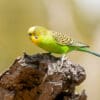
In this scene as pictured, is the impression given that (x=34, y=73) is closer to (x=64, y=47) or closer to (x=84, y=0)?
(x=64, y=47)

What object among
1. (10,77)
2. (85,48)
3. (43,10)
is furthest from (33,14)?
(10,77)

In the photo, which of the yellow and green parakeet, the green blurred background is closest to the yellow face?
the yellow and green parakeet

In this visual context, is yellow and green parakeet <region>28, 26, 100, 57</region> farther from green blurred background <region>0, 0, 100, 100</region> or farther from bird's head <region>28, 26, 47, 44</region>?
green blurred background <region>0, 0, 100, 100</region>

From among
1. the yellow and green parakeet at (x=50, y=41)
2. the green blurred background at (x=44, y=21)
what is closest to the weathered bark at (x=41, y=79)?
the yellow and green parakeet at (x=50, y=41)

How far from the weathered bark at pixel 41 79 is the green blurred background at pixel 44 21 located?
102 cm

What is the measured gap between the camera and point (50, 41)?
1.05 m

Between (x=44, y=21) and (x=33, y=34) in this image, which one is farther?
(x=44, y=21)

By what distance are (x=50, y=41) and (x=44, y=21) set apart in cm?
98

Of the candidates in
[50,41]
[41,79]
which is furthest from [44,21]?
[41,79]

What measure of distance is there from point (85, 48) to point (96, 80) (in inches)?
39.2

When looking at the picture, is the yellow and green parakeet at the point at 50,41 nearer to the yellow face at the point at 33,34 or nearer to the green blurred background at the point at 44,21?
the yellow face at the point at 33,34

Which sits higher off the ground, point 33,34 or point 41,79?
point 33,34

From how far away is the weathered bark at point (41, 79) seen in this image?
93 centimetres

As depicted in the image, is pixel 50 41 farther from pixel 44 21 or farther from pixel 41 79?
pixel 44 21
